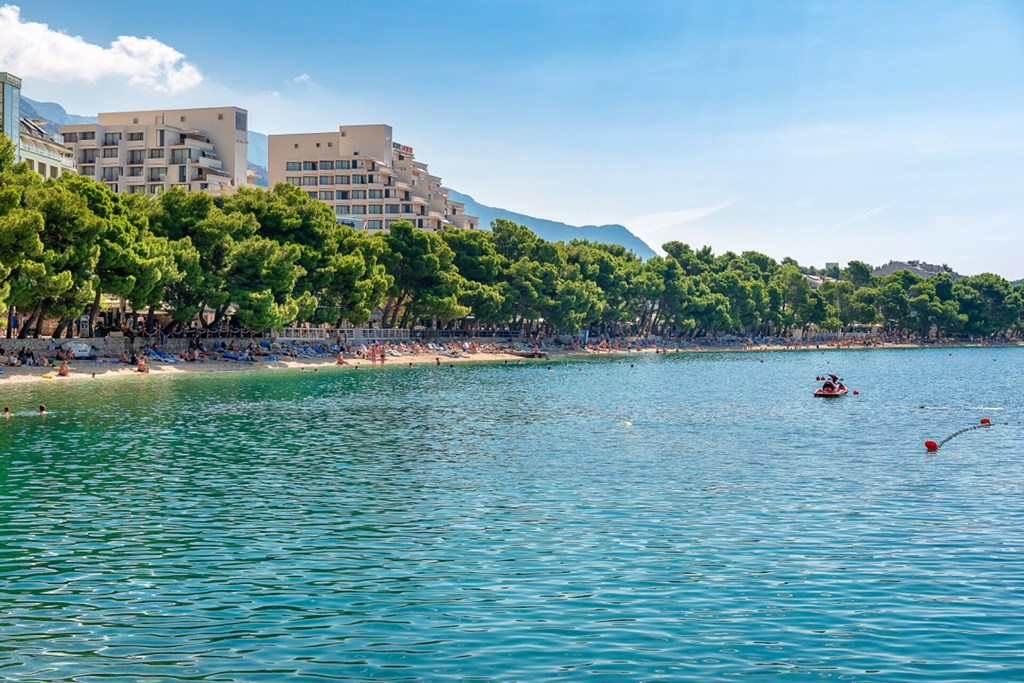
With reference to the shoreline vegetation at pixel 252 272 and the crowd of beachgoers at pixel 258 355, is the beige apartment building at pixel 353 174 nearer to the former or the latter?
the shoreline vegetation at pixel 252 272

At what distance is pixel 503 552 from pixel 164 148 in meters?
154

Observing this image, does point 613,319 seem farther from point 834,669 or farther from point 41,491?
point 834,669

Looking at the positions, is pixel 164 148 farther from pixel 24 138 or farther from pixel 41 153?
pixel 24 138

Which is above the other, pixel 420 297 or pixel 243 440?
pixel 420 297

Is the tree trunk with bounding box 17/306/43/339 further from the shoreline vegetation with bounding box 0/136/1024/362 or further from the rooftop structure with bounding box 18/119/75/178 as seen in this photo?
the rooftop structure with bounding box 18/119/75/178

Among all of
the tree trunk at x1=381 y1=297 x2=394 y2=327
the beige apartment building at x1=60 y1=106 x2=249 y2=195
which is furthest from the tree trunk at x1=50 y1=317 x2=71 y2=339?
the beige apartment building at x1=60 y1=106 x2=249 y2=195

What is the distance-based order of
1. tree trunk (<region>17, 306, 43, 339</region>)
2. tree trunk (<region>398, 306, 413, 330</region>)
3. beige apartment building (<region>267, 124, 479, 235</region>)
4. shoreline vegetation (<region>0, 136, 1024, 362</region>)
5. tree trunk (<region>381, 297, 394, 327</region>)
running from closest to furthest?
shoreline vegetation (<region>0, 136, 1024, 362</region>) < tree trunk (<region>17, 306, 43, 339</region>) < tree trunk (<region>381, 297, 394, 327</region>) < tree trunk (<region>398, 306, 413, 330</region>) < beige apartment building (<region>267, 124, 479, 235</region>)

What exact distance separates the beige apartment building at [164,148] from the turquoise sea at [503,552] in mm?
117130

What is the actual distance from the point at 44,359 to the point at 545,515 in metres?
65.1

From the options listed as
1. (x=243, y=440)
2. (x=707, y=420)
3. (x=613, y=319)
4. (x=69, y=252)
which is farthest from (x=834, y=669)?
(x=613, y=319)

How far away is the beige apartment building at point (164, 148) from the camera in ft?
534

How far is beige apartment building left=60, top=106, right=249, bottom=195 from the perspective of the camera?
16275 centimetres

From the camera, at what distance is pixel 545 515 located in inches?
1162

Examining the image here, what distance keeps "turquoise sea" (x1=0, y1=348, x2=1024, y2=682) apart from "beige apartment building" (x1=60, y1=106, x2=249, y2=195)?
117 m
